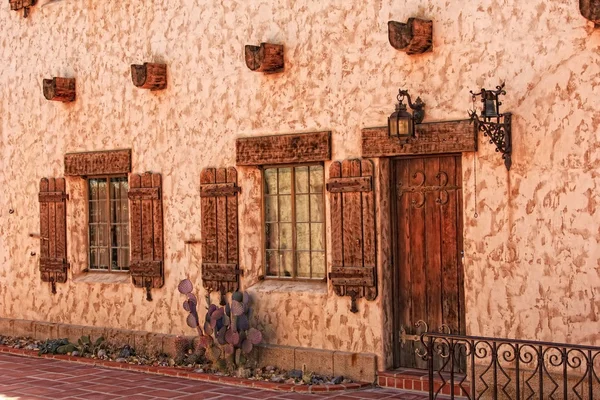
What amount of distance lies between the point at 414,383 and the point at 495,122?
2479 millimetres

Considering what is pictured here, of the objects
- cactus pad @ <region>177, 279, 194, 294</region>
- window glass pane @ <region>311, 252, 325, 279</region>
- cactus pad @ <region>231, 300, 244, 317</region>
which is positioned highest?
window glass pane @ <region>311, 252, 325, 279</region>

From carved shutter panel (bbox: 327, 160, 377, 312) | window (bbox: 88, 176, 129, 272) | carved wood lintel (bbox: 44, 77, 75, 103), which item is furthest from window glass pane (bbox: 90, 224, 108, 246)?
carved shutter panel (bbox: 327, 160, 377, 312)

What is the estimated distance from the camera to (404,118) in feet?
30.7

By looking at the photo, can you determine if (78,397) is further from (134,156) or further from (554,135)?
(554,135)

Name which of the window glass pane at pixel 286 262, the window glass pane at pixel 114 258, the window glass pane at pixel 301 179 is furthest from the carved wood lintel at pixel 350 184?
the window glass pane at pixel 114 258

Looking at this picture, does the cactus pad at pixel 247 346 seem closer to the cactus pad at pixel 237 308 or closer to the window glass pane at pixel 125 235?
the cactus pad at pixel 237 308

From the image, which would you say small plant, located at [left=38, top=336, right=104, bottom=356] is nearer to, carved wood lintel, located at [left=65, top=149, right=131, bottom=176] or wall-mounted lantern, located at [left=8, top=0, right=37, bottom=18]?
carved wood lintel, located at [left=65, top=149, right=131, bottom=176]

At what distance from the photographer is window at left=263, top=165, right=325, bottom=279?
10664 mm

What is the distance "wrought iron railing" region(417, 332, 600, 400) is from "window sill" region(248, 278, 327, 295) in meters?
1.47

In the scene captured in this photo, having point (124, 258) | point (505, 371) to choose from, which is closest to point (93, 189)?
point (124, 258)

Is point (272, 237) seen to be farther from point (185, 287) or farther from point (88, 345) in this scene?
point (88, 345)

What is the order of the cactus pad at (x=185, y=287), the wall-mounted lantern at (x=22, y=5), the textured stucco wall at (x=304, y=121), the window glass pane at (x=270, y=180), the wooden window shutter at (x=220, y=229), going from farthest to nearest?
1. the wall-mounted lantern at (x=22, y=5)
2. the cactus pad at (x=185, y=287)
3. the wooden window shutter at (x=220, y=229)
4. the window glass pane at (x=270, y=180)
5. the textured stucco wall at (x=304, y=121)

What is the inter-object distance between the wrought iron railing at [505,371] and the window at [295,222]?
176cm

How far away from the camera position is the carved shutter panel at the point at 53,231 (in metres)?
13.4
